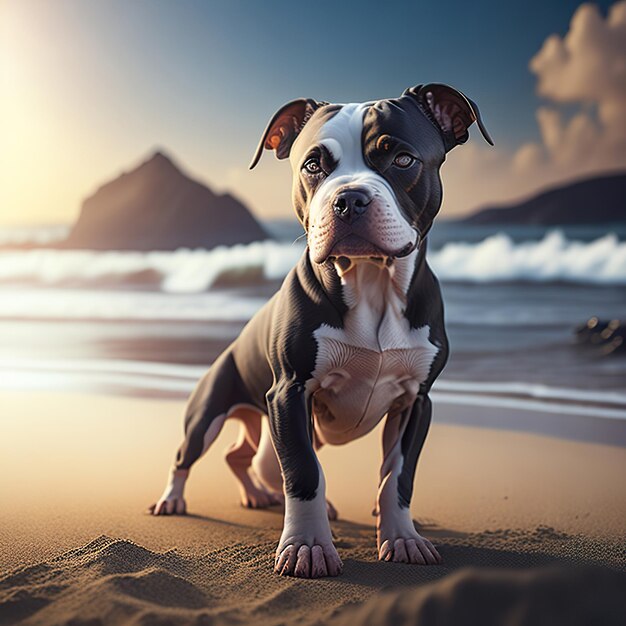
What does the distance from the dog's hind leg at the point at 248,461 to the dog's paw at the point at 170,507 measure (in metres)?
0.27

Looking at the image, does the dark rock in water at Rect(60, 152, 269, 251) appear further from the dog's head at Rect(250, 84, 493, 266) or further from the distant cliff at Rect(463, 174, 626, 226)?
the dog's head at Rect(250, 84, 493, 266)

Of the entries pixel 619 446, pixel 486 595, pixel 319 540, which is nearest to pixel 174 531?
pixel 319 540

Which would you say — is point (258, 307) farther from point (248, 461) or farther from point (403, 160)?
point (403, 160)

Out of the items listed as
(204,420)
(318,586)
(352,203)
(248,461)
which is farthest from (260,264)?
(318,586)

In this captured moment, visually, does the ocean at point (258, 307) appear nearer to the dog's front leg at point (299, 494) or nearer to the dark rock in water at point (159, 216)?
the dark rock in water at point (159, 216)

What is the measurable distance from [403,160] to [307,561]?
1.07 meters

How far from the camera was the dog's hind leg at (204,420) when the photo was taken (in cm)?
291

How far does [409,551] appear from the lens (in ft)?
7.64

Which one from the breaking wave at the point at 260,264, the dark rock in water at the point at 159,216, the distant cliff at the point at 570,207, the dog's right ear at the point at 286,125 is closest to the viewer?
the dog's right ear at the point at 286,125

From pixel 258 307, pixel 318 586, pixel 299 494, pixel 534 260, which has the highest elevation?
pixel 534 260

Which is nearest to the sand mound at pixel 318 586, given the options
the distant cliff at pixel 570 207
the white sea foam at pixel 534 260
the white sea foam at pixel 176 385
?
the white sea foam at pixel 176 385

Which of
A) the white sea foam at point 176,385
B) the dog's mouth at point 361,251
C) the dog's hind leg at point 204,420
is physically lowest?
the dog's hind leg at point 204,420

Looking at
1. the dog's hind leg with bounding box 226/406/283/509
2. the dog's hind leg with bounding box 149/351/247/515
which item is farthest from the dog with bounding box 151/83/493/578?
the dog's hind leg with bounding box 226/406/283/509

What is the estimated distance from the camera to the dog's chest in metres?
2.36
